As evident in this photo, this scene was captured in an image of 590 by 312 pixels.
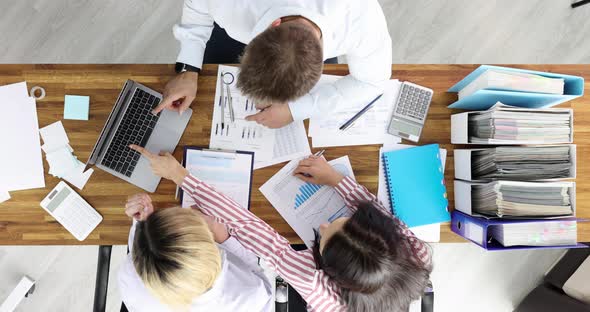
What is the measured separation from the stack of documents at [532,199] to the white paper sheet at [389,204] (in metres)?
0.22

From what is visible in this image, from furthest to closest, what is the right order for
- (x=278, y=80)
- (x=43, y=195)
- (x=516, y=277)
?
(x=516, y=277)
(x=43, y=195)
(x=278, y=80)

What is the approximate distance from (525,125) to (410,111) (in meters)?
0.36

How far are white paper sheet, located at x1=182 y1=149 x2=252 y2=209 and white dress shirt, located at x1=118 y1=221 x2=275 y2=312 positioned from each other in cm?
16

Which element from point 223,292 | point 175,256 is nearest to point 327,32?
point 175,256

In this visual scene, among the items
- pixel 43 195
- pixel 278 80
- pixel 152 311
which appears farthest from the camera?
pixel 43 195

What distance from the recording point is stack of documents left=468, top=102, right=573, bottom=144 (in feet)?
3.79

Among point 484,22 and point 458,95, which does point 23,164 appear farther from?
point 484,22

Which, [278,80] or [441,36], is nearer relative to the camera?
[278,80]

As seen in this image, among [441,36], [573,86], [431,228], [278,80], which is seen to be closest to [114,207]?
[278,80]

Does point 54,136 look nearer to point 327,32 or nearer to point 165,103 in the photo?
point 165,103

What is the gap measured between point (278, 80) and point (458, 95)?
0.80m

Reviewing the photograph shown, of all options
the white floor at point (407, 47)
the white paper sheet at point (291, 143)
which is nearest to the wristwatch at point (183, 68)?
the white paper sheet at point (291, 143)

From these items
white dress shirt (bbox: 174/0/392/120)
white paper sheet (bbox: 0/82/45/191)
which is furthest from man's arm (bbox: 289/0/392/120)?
white paper sheet (bbox: 0/82/45/191)

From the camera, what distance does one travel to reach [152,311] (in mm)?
1162
